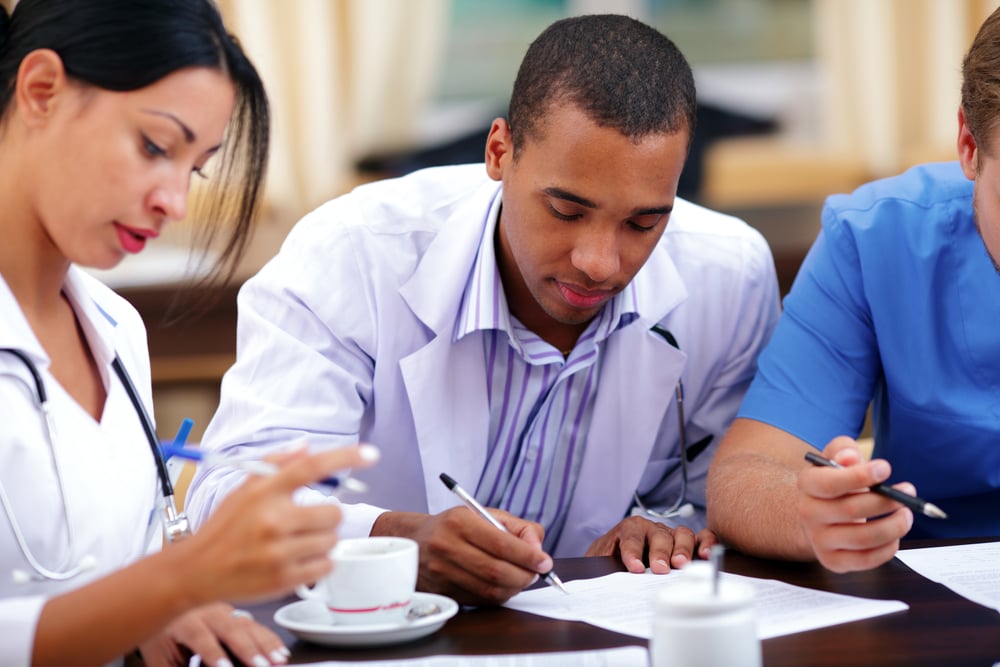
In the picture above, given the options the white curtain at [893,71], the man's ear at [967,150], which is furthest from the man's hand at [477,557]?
the white curtain at [893,71]

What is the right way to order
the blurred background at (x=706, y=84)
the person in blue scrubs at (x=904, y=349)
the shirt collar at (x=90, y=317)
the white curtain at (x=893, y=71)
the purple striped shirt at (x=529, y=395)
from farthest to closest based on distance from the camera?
the white curtain at (x=893, y=71), the blurred background at (x=706, y=84), the purple striped shirt at (x=529, y=395), the person in blue scrubs at (x=904, y=349), the shirt collar at (x=90, y=317)

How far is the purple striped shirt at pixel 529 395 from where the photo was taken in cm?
180

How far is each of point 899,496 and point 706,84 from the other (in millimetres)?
4481

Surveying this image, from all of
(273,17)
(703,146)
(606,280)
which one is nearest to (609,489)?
(606,280)

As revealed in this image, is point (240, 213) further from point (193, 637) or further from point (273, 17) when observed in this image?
point (273, 17)

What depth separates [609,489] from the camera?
73.4 inches

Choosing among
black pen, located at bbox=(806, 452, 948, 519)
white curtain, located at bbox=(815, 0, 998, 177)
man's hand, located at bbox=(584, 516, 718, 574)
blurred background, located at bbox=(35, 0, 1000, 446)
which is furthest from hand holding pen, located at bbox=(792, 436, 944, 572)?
white curtain, located at bbox=(815, 0, 998, 177)

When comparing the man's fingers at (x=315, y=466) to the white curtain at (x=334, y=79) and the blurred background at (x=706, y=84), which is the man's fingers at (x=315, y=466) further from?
the white curtain at (x=334, y=79)

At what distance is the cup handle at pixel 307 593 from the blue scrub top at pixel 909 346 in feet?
2.44

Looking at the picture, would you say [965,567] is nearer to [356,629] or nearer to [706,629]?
[706,629]

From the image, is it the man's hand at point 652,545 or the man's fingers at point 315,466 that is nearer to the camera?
the man's fingers at point 315,466

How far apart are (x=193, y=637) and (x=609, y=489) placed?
0.86 m

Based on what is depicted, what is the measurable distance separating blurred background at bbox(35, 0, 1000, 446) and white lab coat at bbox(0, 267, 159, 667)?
10.7 ft

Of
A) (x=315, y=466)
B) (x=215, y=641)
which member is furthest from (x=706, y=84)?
(x=315, y=466)
